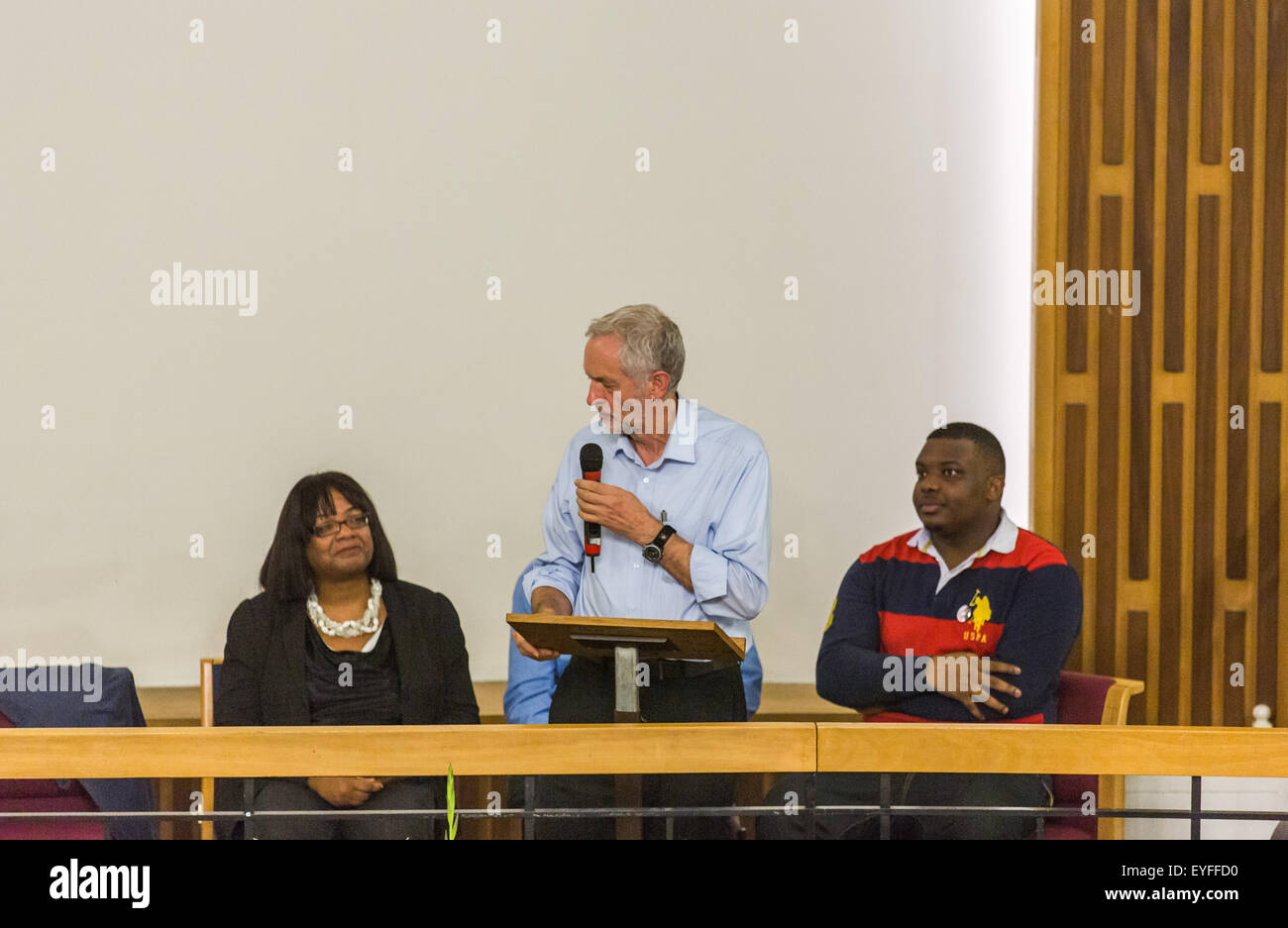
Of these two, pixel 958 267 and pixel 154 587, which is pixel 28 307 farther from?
pixel 958 267

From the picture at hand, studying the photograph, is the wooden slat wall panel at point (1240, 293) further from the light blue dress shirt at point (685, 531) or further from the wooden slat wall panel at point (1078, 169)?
the light blue dress shirt at point (685, 531)

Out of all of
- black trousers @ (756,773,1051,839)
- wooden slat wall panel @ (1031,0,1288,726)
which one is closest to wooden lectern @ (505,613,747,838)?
black trousers @ (756,773,1051,839)

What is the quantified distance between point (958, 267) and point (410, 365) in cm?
202

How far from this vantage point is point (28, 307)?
4.46m

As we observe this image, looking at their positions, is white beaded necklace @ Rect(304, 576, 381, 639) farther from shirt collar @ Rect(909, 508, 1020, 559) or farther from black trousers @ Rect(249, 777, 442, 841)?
shirt collar @ Rect(909, 508, 1020, 559)

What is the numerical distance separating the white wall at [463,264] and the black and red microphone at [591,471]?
1.45m

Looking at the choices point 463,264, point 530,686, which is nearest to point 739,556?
point 530,686

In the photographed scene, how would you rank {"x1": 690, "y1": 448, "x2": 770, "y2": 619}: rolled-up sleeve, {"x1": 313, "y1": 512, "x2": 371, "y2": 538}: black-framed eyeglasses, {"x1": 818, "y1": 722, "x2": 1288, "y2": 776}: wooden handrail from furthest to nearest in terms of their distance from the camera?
{"x1": 313, "y1": 512, "x2": 371, "y2": 538}: black-framed eyeglasses → {"x1": 690, "y1": 448, "x2": 770, "y2": 619}: rolled-up sleeve → {"x1": 818, "y1": 722, "x2": 1288, "y2": 776}: wooden handrail

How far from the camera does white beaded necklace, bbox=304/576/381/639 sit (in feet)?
10.9

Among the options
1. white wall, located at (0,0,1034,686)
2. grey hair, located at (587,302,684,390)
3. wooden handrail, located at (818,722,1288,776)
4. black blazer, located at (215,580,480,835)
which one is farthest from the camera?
white wall, located at (0,0,1034,686)

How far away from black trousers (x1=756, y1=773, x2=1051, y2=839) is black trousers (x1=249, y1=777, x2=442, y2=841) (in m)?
0.56

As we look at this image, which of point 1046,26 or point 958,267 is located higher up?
point 1046,26

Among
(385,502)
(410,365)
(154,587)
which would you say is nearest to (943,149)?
(410,365)

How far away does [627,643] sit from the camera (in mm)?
2514
